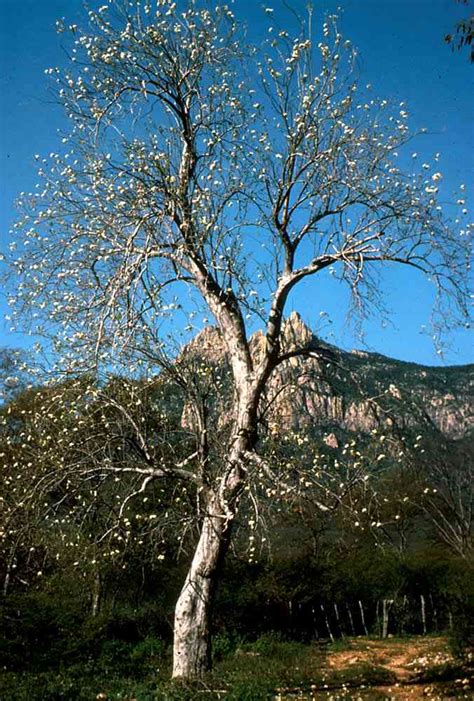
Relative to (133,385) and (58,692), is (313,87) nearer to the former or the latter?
(133,385)

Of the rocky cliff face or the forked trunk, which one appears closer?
the forked trunk

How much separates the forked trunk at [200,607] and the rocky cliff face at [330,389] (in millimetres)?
1481

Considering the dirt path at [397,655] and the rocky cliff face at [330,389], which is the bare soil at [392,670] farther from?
the rocky cliff face at [330,389]

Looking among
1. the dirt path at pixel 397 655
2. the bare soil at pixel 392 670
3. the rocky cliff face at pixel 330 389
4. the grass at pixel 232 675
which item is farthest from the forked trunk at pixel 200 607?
the dirt path at pixel 397 655

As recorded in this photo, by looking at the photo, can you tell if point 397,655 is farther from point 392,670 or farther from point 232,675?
point 232,675

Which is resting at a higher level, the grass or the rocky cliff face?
the rocky cliff face

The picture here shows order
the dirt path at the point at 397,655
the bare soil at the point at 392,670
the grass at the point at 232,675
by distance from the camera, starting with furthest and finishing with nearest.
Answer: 1. the dirt path at the point at 397,655
2. the bare soil at the point at 392,670
3. the grass at the point at 232,675

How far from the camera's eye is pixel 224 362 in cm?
1020

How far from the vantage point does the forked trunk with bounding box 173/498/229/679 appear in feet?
26.1

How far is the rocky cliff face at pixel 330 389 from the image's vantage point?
8180mm

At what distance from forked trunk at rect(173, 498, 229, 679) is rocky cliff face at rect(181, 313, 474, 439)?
1481mm

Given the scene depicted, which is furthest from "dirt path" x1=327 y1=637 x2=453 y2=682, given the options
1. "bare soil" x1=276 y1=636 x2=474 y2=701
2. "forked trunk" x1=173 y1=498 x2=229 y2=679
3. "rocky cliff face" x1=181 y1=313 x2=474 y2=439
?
"rocky cliff face" x1=181 y1=313 x2=474 y2=439

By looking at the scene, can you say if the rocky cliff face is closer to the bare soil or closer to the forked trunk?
the forked trunk

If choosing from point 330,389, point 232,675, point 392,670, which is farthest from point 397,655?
point 330,389
